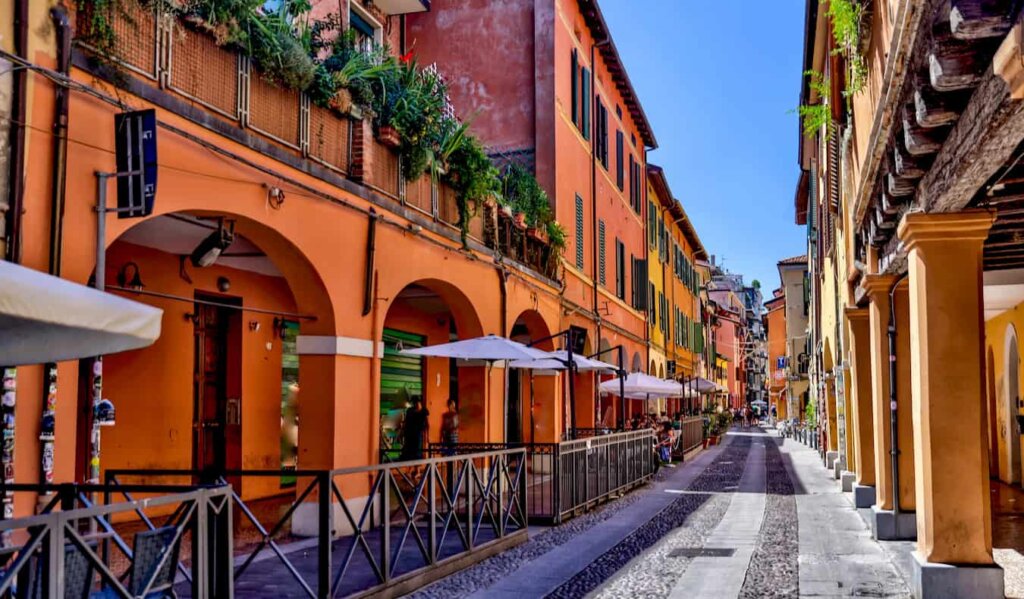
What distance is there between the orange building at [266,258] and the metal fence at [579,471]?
3.74 ft

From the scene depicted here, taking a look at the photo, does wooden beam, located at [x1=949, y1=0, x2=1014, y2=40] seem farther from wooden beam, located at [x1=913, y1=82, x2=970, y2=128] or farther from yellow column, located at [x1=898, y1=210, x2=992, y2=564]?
yellow column, located at [x1=898, y1=210, x2=992, y2=564]

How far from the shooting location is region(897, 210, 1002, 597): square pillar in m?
7.32

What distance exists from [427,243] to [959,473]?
7550 mm

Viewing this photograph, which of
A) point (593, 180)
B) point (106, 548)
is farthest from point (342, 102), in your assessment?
point (593, 180)

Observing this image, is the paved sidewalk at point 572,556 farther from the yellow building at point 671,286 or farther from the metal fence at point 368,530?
the yellow building at point 671,286

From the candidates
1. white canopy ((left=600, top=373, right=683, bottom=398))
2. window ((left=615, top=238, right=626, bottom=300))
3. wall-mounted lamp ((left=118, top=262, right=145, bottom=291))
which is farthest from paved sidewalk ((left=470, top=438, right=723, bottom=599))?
window ((left=615, top=238, right=626, bottom=300))

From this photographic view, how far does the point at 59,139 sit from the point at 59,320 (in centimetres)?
299

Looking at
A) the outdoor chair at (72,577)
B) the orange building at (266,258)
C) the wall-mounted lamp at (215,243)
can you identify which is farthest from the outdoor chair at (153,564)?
the wall-mounted lamp at (215,243)

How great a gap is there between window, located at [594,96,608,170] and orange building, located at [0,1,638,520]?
3123mm

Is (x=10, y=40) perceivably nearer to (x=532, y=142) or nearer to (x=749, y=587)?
(x=749, y=587)

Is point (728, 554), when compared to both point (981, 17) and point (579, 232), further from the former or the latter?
point (579, 232)

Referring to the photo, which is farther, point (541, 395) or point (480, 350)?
point (541, 395)

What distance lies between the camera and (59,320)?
13.5 feet

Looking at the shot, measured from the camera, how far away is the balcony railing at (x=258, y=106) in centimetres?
758
